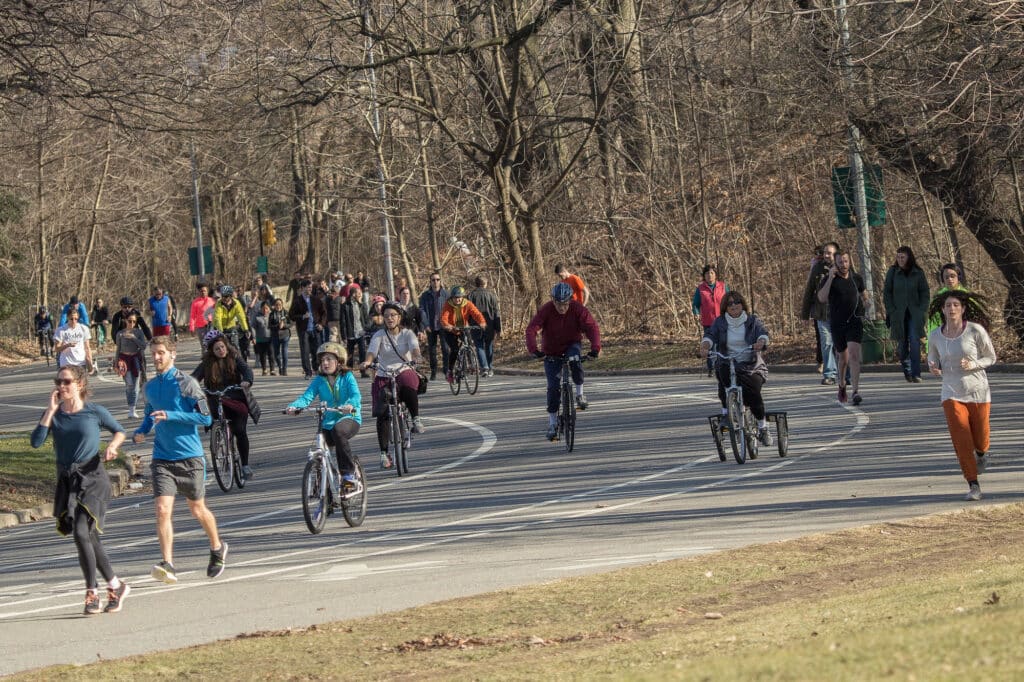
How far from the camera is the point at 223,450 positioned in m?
17.8

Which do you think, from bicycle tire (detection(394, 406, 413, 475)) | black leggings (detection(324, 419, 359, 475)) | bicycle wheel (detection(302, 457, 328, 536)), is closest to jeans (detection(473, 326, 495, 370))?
bicycle tire (detection(394, 406, 413, 475))

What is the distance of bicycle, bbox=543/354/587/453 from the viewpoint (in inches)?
722

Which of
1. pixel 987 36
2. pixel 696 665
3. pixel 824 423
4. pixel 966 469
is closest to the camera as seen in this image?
pixel 696 665

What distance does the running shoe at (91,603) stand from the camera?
34.4 ft

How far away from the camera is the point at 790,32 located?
28.1 meters

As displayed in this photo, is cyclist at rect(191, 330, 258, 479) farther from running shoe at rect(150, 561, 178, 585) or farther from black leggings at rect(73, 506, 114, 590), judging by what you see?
black leggings at rect(73, 506, 114, 590)

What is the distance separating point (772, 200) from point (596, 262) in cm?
612

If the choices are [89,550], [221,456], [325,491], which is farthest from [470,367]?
[89,550]

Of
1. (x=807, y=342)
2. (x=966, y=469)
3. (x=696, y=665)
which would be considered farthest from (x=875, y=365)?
(x=696, y=665)

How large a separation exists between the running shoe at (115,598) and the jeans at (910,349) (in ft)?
48.8

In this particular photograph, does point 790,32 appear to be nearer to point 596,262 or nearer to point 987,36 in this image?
point 987,36

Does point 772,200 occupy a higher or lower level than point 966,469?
higher

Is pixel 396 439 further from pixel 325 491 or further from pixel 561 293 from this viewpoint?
pixel 325 491

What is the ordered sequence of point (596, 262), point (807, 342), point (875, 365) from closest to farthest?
point (875, 365) → point (807, 342) → point (596, 262)
